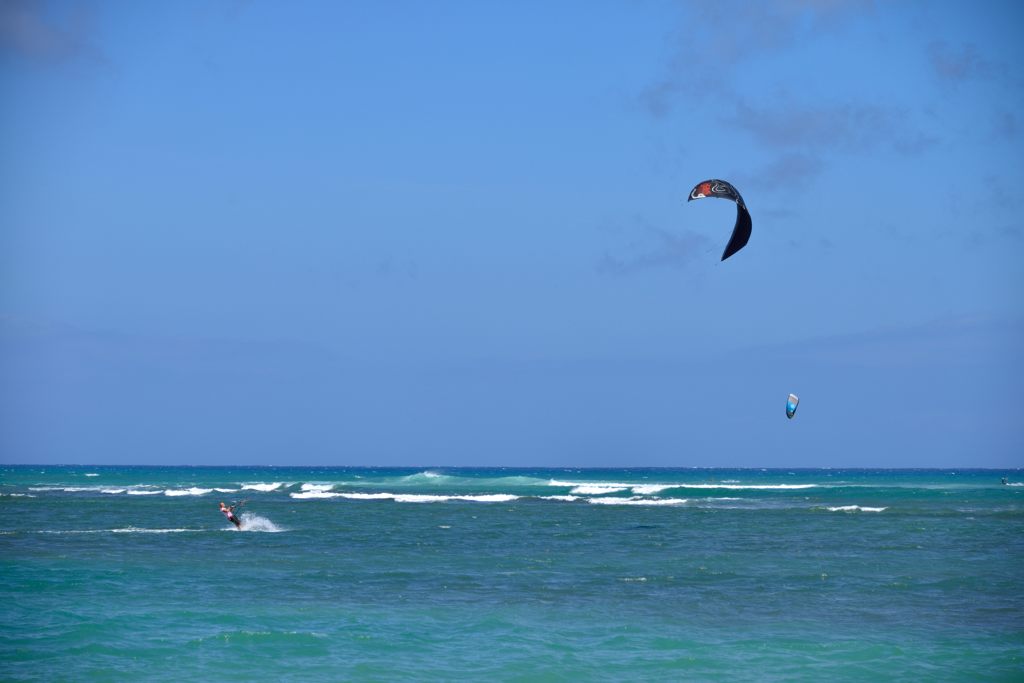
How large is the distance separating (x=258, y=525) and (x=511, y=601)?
1789 centimetres

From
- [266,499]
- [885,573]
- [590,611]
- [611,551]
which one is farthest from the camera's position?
[266,499]

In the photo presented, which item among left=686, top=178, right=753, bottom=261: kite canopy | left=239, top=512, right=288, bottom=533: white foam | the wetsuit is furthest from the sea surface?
left=686, top=178, right=753, bottom=261: kite canopy

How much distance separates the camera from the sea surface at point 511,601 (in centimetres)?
1510

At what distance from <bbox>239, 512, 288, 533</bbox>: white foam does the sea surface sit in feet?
0.47

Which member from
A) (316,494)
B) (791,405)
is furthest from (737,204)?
(316,494)

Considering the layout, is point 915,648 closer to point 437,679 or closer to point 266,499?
point 437,679

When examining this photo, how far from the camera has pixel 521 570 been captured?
2412cm

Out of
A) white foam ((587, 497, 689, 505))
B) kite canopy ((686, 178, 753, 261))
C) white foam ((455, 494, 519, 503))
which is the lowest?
white foam ((587, 497, 689, 505))

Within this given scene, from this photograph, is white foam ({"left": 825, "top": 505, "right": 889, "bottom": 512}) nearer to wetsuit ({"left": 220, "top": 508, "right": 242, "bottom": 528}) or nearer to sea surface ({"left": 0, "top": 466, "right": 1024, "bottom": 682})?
sea surface ({"left": 0, "top": 466, "right": 1024, "bottom": 682})

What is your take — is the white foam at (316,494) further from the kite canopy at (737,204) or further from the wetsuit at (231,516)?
the kite canopy at (737,204)

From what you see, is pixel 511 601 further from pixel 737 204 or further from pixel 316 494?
pixel 316 494

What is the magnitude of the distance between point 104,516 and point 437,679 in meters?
30.4

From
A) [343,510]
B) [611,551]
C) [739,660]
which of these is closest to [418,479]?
[343,510]

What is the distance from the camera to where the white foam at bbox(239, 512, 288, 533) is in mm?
34250
